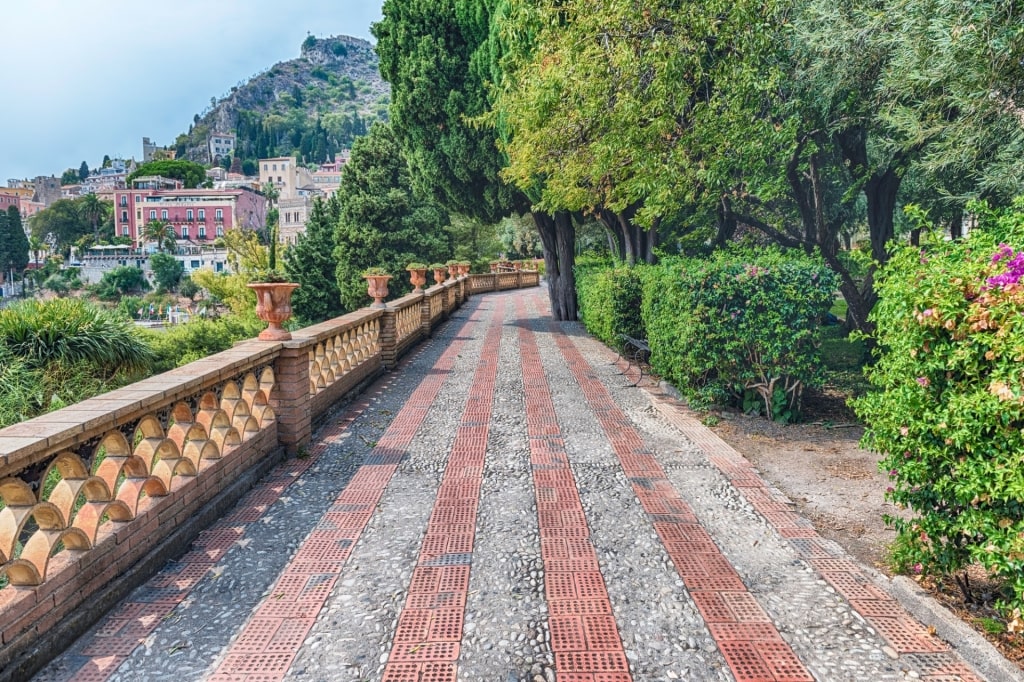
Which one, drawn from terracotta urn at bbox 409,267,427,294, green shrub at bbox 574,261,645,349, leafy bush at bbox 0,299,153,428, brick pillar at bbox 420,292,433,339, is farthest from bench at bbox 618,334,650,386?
leafy bush at bbox 0,299,153,428

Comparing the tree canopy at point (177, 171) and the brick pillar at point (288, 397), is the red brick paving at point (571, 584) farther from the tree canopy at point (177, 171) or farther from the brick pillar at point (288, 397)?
the tree canopy at point (177, 171)

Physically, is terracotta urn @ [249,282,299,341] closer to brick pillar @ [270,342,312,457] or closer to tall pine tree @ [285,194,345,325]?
brick pillar @ [270,342,312,457]

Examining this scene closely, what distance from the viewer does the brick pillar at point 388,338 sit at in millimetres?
9953

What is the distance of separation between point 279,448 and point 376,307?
5118 mm

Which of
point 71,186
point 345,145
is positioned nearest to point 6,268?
point 71,186

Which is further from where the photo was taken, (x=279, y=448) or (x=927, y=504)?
(x=279, y=448)

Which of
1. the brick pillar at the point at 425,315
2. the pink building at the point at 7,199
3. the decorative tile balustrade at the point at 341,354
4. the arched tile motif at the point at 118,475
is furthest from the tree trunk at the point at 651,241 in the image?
the pink building at the point at 7,199

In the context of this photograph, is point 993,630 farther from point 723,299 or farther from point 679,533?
point 723,299

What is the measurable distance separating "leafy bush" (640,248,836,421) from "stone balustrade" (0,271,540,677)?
4069mm

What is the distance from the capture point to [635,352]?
11.0 meters

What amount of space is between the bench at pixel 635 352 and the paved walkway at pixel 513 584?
370cm

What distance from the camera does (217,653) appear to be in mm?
2729

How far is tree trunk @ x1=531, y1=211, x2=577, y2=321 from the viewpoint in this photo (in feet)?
57.5

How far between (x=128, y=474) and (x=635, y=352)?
875 cm
